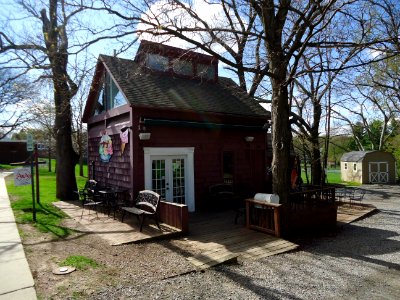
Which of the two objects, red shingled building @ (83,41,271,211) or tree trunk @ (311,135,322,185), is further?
tree trunk @ (311,135,322,185)

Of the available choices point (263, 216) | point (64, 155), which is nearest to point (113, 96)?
point (64, 155)

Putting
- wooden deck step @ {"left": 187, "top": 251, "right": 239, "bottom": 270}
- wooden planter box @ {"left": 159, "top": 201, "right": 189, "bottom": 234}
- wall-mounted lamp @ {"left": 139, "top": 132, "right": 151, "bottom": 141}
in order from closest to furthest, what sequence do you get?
1. wooden deck step @ {"left": 187, "top": 251, "right": 239, "bottom": 270}
2. wooden planter box @ {"left": 159, "top": 201, "right": 189, "bottom": 234}
3. wall-mounted lamp @ {"left": 139, "top": 132, "right": 151, "bottom": 141}

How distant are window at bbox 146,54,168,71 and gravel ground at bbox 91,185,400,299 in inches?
354

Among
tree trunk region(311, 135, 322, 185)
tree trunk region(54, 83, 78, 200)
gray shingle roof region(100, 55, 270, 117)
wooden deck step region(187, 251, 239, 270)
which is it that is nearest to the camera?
wooden deck step region(187, 251, 239, 270)

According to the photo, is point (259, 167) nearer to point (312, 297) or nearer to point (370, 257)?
point (370, 257)

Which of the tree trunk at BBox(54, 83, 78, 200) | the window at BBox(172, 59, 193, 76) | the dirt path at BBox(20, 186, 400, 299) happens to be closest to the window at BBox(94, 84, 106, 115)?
the tree trunk at BBox(54, 83, 78, 200)

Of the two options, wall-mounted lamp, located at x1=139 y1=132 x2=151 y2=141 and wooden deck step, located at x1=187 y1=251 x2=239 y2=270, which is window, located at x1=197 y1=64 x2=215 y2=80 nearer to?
wall-mounted lamp, located at x1=139 y1=132 x2=151 y2=141

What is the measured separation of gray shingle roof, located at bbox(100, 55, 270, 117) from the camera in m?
11.1

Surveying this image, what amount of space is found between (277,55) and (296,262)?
528cm

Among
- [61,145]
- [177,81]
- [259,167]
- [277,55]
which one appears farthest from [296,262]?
[61,145]

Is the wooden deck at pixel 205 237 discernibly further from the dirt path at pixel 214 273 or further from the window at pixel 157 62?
the window at pixel 157 62

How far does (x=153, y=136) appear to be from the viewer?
428 inches

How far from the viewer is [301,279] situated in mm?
5699

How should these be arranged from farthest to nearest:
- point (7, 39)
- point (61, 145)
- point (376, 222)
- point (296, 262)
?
point (61, 145)
point (7, 39)
point (376, 222)
point (296, 262)
